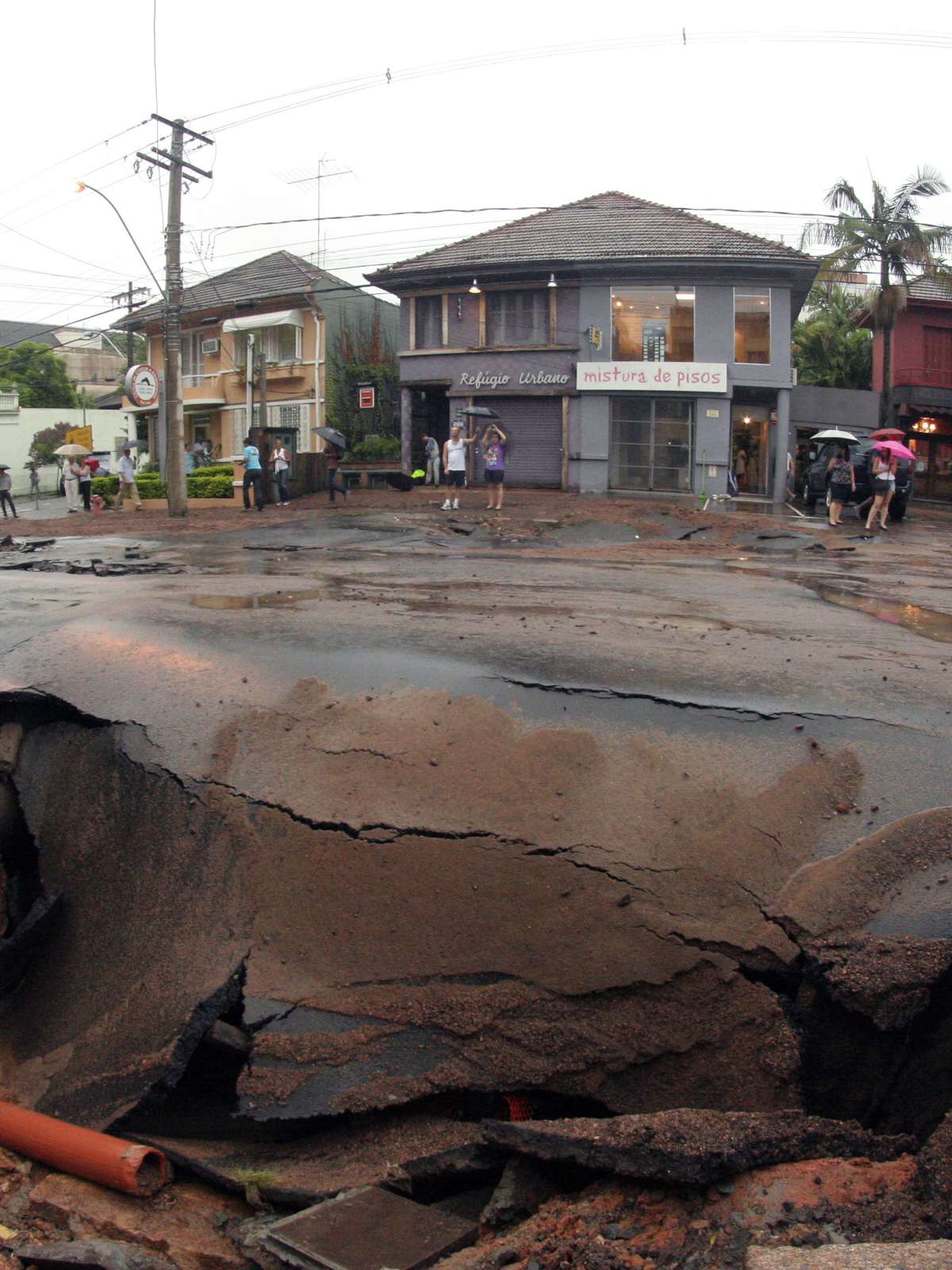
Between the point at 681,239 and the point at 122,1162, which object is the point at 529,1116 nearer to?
the point at 122,1162

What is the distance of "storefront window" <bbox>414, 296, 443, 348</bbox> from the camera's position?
28891mm

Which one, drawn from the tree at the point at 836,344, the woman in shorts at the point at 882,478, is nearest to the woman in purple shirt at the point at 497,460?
the woman in shorts at the point at 882,478

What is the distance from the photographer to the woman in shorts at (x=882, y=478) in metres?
17.6

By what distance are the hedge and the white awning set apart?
4.93 metres

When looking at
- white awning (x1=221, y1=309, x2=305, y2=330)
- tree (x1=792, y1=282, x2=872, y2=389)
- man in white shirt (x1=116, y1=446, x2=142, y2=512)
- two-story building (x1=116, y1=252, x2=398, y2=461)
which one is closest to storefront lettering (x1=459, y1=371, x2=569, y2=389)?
two-story building (x1=116, y1=252, x2=398, y2=461)

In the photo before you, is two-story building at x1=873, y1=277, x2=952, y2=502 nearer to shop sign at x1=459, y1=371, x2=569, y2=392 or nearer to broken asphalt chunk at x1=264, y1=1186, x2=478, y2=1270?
shop sign at x1=459, y1=371, x2=569, y2=392

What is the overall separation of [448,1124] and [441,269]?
88.1 ft

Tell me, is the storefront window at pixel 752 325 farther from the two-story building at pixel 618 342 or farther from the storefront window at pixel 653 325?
the storefront window at pixel 653 325

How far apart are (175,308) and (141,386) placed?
2.73m

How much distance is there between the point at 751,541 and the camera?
626 inches

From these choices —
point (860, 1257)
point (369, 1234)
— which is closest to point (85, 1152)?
point (369, 1234)

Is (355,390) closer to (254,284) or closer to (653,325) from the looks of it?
(254,284)

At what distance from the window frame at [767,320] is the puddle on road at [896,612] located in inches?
721

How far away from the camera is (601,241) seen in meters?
27.8
